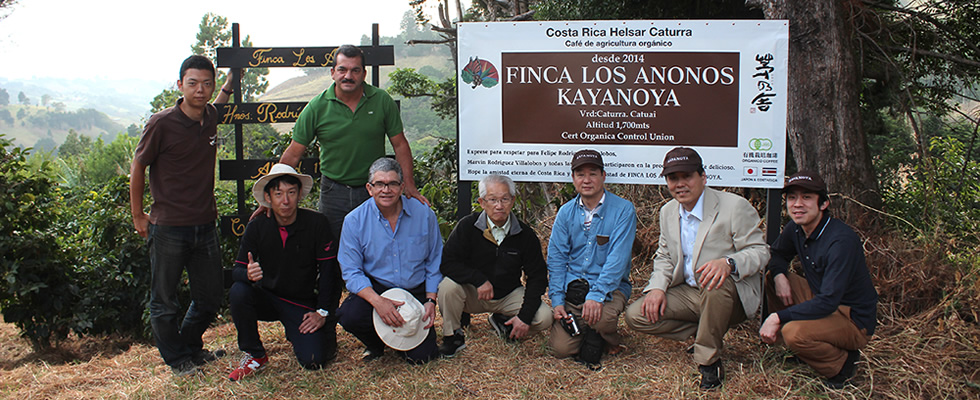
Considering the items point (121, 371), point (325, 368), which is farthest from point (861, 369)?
point (121, 371)

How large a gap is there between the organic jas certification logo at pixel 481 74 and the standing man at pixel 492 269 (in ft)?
2.64

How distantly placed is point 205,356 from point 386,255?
1411 millimetres

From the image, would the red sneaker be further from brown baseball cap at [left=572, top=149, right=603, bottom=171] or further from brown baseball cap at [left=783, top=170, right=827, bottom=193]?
brown baseball cap at [left=783, top=170, right=827, bottom=193]

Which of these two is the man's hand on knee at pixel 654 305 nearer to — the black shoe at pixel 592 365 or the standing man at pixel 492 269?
the black shoe at pixel 592 365

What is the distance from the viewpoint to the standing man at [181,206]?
3.87 m

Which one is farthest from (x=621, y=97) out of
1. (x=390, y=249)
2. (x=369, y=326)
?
(x=369, y=326)

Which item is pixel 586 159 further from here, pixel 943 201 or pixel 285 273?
pixel 943 201

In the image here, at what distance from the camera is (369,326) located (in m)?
3.91

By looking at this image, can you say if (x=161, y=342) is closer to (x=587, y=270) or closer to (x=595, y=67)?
(x=587, y=270)

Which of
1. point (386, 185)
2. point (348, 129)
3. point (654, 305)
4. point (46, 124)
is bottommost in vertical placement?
point (654, 305)

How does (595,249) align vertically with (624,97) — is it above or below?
below

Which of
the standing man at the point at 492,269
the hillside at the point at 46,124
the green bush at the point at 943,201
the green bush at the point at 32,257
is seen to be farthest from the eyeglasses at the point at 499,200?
the hillside at the point at 46,124

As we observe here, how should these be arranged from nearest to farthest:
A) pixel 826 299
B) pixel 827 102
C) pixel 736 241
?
pixel 826 299, pixel 736 241, pixel 827 102

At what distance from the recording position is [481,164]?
452cm
